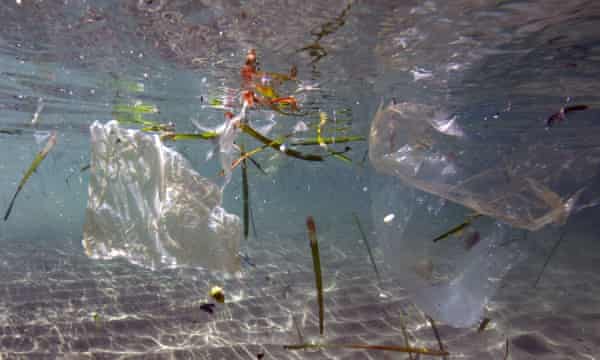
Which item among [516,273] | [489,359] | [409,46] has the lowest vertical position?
[516,273]

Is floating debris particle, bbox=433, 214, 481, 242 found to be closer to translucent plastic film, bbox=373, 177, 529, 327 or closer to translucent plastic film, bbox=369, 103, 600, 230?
translucent plastic film, bbox=373, 177, 529, 327

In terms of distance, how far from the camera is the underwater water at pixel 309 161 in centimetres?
256

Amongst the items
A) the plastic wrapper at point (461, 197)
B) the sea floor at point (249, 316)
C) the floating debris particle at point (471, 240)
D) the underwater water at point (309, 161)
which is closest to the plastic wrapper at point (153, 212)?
the underwater water at point (309, 161)

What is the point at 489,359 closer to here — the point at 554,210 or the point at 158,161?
the point at 554,210

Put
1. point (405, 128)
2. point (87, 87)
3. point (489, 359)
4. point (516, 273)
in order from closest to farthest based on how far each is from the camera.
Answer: point (405, 128), point (489, 359), point (516, 273), point (87, 87)

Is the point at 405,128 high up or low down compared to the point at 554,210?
up

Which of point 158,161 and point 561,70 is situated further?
point 561,70

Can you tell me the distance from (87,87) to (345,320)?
14166 mm

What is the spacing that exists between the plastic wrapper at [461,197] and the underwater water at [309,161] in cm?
2

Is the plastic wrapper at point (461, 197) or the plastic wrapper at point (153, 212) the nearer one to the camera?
the plastic wrapper at point (153, 212)

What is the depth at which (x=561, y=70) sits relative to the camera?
37.6ft

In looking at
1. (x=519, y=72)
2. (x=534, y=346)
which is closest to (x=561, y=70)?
(x=519, y=72)

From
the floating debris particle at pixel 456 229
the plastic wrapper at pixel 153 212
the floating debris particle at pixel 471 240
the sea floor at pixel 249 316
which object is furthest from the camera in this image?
the sea floor at pixel 249 316

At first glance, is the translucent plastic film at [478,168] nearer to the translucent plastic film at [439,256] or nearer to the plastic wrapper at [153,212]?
the translucent plastic film at [439,256]
